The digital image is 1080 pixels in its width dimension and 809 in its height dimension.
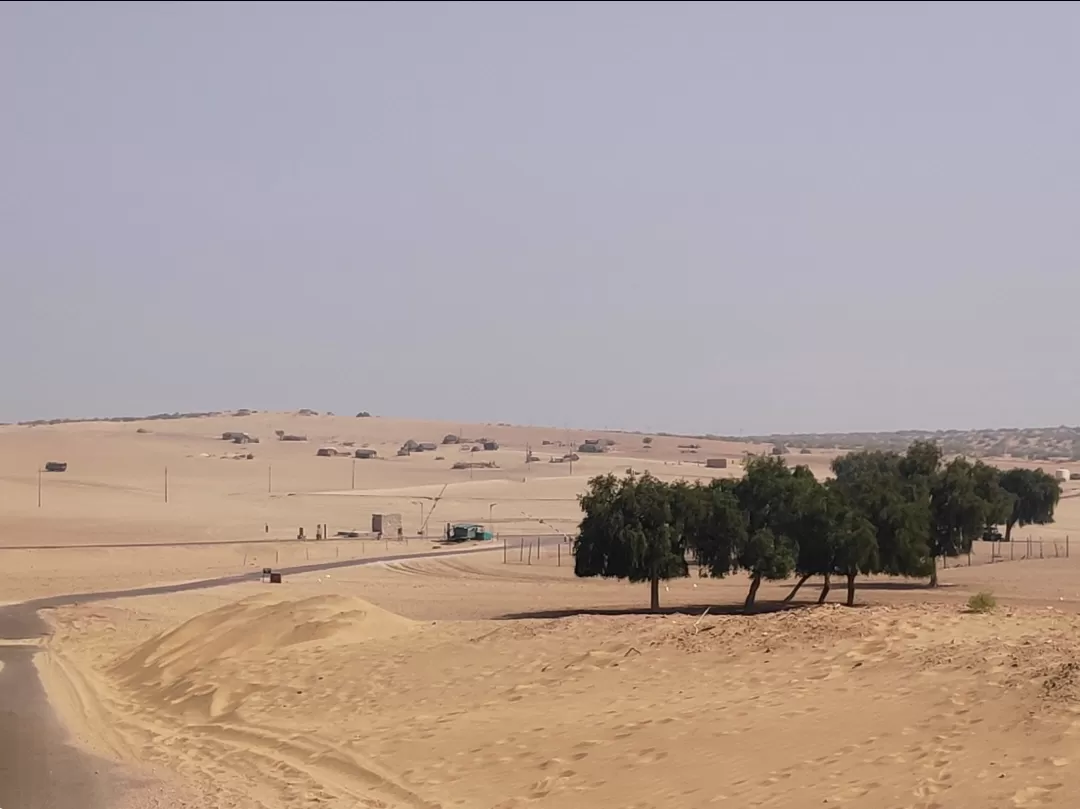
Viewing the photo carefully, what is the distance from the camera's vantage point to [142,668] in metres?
33.2

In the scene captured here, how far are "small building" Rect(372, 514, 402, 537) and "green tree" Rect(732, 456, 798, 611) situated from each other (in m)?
47.2

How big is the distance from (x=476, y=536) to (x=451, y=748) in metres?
84.4

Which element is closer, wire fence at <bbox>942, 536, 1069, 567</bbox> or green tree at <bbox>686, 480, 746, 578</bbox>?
green tree at <bbox>686, 480, 746, 578</bbox>

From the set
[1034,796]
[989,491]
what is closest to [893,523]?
[989,491]

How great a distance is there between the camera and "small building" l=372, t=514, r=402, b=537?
353ft

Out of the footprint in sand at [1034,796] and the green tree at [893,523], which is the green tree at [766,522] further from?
the footprint in sand at [1034,796]

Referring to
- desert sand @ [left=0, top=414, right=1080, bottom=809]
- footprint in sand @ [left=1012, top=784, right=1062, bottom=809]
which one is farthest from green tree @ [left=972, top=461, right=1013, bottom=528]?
footprint in sand @ [left=1012, top=784, right=1062, bottom=809]

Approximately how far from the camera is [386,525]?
356ft

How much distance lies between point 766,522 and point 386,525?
51926 mm

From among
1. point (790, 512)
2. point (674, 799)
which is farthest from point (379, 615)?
point (790, 512)

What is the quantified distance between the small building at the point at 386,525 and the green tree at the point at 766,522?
4724 centimetres

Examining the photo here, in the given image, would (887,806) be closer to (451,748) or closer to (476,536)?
(451,748)

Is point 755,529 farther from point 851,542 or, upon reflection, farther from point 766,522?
point 851,542

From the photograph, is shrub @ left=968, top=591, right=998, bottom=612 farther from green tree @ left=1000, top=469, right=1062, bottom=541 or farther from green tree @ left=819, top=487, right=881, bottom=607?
green tree @ left=1000, top=469, right=1062, bottom=541
